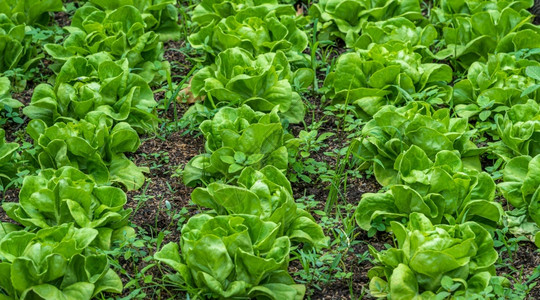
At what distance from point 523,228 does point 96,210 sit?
2417 millimetres

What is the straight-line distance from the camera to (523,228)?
4375 millimetres

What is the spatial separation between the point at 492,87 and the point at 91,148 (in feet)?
8.95

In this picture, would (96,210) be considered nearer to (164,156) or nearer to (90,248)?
(90,248)

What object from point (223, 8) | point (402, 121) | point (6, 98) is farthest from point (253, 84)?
Answer: point (6, 98)

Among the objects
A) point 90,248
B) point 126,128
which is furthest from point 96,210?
point 126,128

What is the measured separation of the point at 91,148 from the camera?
466 cm

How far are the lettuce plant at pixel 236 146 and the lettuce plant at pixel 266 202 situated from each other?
220 mm

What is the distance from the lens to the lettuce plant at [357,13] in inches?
245

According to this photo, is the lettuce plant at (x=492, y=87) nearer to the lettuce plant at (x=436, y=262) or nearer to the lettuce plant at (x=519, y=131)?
the lettuce plant at (x=519, y=131)

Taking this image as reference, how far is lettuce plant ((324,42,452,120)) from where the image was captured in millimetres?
5312

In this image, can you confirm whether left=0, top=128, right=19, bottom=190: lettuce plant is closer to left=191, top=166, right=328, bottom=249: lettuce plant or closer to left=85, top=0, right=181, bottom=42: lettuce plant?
left=191, top=166, right=328, bottom=249: lettuce plant

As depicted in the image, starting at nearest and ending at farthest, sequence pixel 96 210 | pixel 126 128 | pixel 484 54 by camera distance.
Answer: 1. pixel 96 210
2. pixel 126 128
3. pixel 484 54

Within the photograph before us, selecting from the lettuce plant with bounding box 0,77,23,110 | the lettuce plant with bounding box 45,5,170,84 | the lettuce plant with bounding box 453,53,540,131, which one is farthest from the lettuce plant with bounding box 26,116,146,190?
the lettuce plant with bounding box 453,53,540,131

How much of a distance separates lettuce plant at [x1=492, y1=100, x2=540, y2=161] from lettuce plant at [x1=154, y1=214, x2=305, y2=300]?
1.73 m
